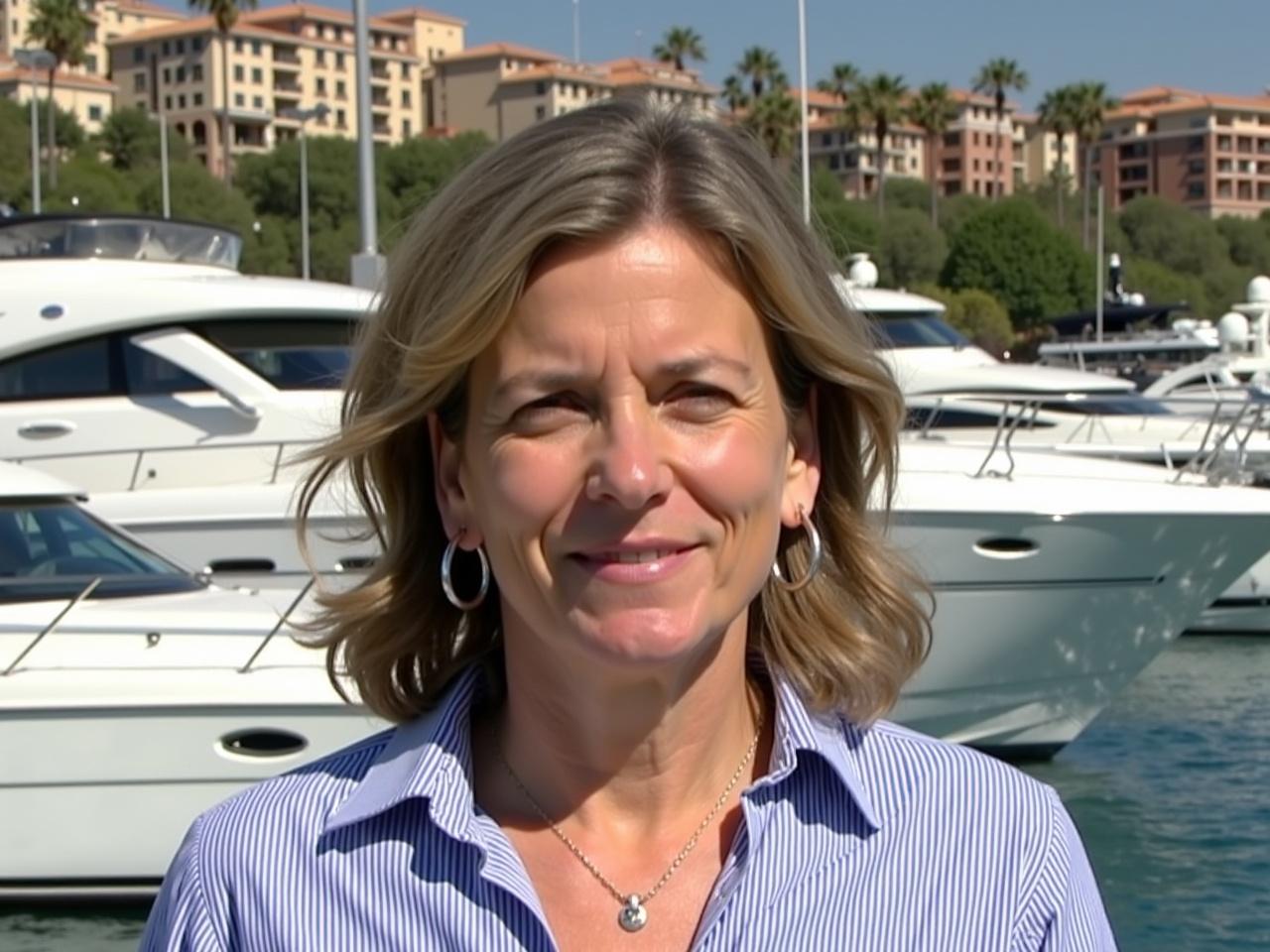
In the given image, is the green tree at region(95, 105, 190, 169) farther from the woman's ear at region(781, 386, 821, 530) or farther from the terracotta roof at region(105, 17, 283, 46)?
the woman's ear at region(781, 386, 821, 530)

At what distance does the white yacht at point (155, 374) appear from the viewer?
11.6 m

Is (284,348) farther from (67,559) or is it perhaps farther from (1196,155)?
(1196,155)

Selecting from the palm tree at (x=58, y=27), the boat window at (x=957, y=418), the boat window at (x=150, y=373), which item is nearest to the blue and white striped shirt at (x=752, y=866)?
the boat window at (x=150, y=373)

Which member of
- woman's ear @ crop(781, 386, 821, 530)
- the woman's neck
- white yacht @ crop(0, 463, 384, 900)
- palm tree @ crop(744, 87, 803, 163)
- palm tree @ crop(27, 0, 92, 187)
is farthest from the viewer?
palm tree @ crop(27, 0, 92, 187)

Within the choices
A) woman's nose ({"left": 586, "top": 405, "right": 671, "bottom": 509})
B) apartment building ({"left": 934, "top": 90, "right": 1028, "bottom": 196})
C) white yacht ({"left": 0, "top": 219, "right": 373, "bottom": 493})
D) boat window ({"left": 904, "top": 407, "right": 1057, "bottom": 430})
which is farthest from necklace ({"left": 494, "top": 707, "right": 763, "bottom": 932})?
apartment building ({"left": 934, "top": 90, "right": 1028, "bottom": 196})

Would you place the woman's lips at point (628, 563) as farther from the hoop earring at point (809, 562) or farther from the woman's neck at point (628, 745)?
the hoop earring at point (809, 562)

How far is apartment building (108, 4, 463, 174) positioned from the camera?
137500mm

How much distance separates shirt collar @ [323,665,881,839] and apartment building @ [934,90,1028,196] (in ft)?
522

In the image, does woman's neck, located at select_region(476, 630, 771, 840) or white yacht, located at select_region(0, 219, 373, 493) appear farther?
white yacht, located at select_region(0, 219, 373, 493)

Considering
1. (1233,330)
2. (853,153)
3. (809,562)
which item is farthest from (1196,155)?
(809,562)

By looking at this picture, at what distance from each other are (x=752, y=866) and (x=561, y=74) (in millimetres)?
144327

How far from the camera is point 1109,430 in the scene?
19.2 metres

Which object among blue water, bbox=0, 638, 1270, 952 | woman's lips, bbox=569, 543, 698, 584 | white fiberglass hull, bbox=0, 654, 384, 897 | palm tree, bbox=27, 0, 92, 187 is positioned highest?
palm tree, bbox=27, 0, 92, 187

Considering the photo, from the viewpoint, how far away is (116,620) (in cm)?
829
